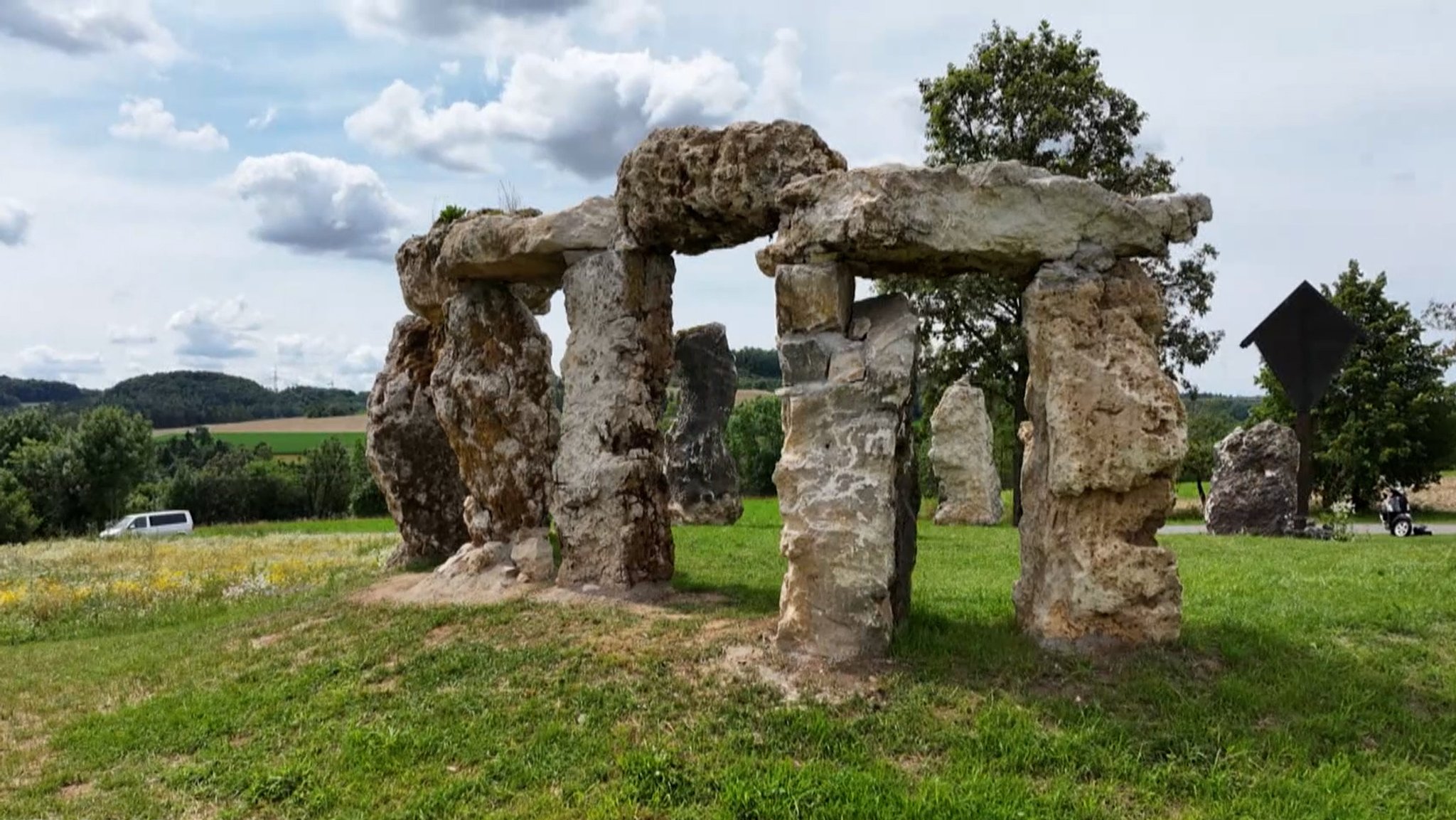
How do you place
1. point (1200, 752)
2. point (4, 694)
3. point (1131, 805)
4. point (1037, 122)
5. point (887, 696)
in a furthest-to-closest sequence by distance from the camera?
point (1037, 122)
point (4, 694)
point (887, 696)
point (1200, 752)
point (1131, 805)

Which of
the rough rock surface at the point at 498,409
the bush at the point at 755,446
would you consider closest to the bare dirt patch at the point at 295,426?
the bush at the point at 755,446

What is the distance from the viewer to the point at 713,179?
10320 mm

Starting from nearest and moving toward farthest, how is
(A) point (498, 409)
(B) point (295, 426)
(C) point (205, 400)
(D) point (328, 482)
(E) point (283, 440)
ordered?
1. (A) point (498, 409)
2. (D) point (328, 482)
3. (E) point (283, 440)
4. (B) point (295, 426)
5. (C) point (205, 400)

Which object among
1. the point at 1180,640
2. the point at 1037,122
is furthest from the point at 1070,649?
the point at 1037,122

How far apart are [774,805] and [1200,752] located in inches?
111

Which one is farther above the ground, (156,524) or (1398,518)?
(1398,518)

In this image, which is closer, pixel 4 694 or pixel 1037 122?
pixel 4 694

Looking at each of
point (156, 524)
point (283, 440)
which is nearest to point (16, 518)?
point (156, 524)

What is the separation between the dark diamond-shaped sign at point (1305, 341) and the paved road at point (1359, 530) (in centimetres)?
564

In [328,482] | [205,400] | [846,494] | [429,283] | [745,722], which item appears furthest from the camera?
[205,400]

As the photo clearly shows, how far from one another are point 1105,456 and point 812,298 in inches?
109

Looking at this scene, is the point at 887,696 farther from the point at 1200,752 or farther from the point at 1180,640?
the point at 1180,640

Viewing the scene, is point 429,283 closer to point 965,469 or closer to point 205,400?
point 965,469

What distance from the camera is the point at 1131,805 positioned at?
6.02m
